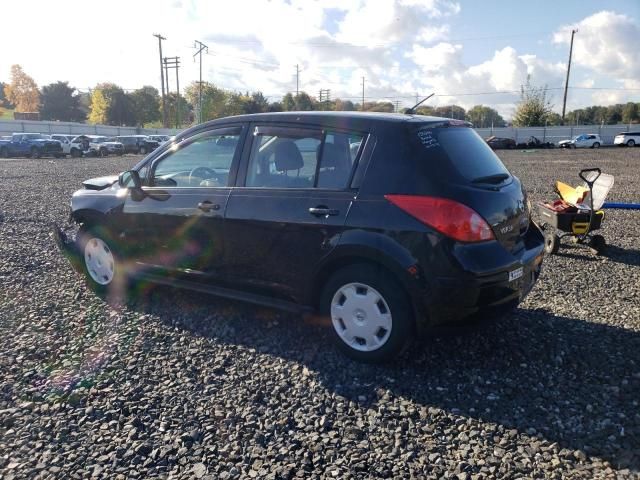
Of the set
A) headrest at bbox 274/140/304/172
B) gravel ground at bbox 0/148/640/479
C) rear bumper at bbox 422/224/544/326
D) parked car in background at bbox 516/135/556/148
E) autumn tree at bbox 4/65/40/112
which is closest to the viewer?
gravel ground at bbox 0/148/640/479

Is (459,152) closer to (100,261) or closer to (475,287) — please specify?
(475,287)

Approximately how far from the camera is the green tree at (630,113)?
84.4 meters

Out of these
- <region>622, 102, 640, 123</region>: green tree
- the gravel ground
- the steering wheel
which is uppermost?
<region>622, 102, 640, 123</region>: green tree

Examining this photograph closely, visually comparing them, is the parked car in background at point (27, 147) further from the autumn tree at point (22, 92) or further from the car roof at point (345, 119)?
the autumn tree at point (22, 92)

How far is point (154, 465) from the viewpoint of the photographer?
2732 mm

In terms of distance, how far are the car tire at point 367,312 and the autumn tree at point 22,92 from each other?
4233 inches

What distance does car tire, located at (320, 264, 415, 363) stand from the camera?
11.7ft

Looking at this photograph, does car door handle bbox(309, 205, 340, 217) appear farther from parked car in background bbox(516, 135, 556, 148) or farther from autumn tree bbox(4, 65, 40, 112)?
autumn tree bbox(4, 65, 40, 112)

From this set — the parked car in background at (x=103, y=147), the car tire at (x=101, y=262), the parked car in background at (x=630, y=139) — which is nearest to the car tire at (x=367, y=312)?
the car tire at (x=101, y=262)

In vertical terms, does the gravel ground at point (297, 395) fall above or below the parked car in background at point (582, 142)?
below

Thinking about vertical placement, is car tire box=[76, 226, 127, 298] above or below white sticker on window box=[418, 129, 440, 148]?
below

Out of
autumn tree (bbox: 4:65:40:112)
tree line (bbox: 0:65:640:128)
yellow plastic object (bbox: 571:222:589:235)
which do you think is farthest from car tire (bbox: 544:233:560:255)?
autumn tree (bbox: 4:65:40:112)

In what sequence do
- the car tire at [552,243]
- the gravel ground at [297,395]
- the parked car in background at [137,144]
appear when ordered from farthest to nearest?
the parked car in background at [137,144] < the car tire at [552,243] < the gravel ground at [297,395]

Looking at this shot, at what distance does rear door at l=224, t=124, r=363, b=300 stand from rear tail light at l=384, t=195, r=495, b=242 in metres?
0.50
